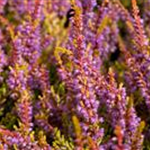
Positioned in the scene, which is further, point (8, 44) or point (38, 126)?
point (8, 44)

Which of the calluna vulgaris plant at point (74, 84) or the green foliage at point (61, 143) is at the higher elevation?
the calluna vulgaris plant at point (74, 84)

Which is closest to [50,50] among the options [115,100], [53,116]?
[53,116]

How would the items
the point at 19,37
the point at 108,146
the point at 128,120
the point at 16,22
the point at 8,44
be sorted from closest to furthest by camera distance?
1. the point at 128,120
2. the point at 108,146
3. the point at 19,37
4. the point at 8,44
5. the point at 16,22

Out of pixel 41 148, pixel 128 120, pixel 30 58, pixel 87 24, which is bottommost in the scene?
pixel 41 148

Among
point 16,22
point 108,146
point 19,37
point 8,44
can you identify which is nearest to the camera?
point 108,146

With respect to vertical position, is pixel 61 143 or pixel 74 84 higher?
pixel 74 84

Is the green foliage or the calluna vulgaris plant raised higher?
the calluna vulgaris plant

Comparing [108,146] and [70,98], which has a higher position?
[70,98]

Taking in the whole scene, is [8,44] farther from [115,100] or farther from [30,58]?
[115,100]
